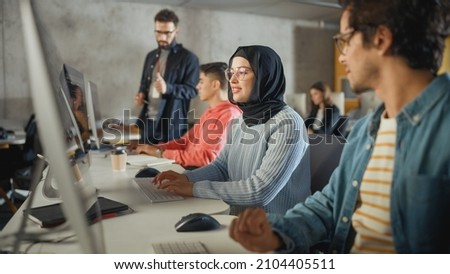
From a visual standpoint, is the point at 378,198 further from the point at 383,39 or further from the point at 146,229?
the point at 146,229

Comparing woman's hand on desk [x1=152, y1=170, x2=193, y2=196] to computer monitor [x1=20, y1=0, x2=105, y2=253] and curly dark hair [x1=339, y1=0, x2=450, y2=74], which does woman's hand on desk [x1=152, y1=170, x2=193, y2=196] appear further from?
curly dark hair [x1=339, y1=0, x2=450, y2=74]

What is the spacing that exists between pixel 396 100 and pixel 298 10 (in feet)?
1.91

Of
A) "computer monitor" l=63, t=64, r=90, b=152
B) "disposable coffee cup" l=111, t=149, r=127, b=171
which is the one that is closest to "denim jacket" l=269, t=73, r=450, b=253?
"computer monitor" l=63, t=64, r=90, b=152

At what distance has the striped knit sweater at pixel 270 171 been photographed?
1229 mm

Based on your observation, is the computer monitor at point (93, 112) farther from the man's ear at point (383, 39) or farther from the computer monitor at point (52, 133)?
the man's ear at point (383, 39)

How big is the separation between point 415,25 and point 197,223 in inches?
26.4

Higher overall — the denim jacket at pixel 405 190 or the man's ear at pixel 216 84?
the man's ear at pixel 216 84

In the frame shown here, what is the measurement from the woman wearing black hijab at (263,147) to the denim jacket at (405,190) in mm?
184

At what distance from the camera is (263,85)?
1221mm

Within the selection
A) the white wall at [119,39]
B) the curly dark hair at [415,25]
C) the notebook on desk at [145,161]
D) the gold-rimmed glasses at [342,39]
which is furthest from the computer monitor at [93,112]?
the curly dark hair at [415,25]
